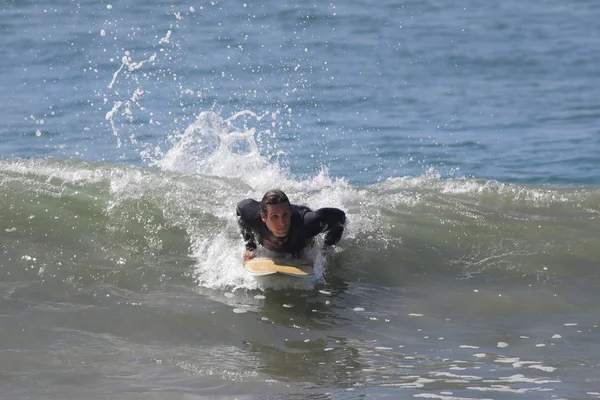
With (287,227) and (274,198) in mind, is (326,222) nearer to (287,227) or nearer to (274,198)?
(287,227)

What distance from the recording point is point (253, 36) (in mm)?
18766

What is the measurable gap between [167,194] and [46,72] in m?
8.77

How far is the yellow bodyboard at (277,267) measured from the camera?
24.2 feet

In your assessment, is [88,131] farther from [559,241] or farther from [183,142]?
[559,241]

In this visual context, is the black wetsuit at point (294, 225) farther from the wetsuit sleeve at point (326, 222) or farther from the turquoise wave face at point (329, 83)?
the turquoise wave face at point (329, 83)

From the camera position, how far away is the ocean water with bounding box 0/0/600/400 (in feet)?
20.6

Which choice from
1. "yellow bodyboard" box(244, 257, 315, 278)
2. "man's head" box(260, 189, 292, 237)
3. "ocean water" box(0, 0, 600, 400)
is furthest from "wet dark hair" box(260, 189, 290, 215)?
"ocean water" box(0, 0, 600, 400)

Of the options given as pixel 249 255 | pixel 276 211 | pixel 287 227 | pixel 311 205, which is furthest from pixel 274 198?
pixel 311 205

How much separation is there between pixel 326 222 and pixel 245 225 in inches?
25.4

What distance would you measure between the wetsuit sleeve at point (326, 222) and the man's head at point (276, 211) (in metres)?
0.19

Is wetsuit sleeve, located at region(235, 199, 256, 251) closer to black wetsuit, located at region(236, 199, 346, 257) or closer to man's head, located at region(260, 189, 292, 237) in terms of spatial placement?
black wetsuit, located at region(236, 199, 346, 257)

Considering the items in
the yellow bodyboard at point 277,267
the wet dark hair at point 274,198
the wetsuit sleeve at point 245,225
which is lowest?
the yellow bodyboard at point 277,267

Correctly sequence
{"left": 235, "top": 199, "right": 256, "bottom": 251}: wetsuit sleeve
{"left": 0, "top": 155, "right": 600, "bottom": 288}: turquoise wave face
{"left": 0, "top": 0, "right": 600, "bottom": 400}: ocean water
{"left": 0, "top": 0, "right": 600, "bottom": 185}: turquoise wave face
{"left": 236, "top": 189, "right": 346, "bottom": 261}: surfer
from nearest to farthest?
1. {"left": 0, "top": 0, "right": 600, "bottom": 400}: ocean water
2. {"left": 236, "top": 189, "right": 346, "bottom": 261}: surfer
3. {"left": 235, "top": 199, "right": 256, "bottom": 251}: wetsuit sleeve
4. {"left": 0, "top": 155, "right": 600, "bottom": 288}: turquoise wave face
5. {"left": 0, "top": 0, "right": 600, "bottom": 185}: turquoise wave face

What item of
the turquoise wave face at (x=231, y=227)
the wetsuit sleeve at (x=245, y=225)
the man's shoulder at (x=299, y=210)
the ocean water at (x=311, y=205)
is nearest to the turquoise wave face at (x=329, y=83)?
the ocean water at (x=311, y=205)
